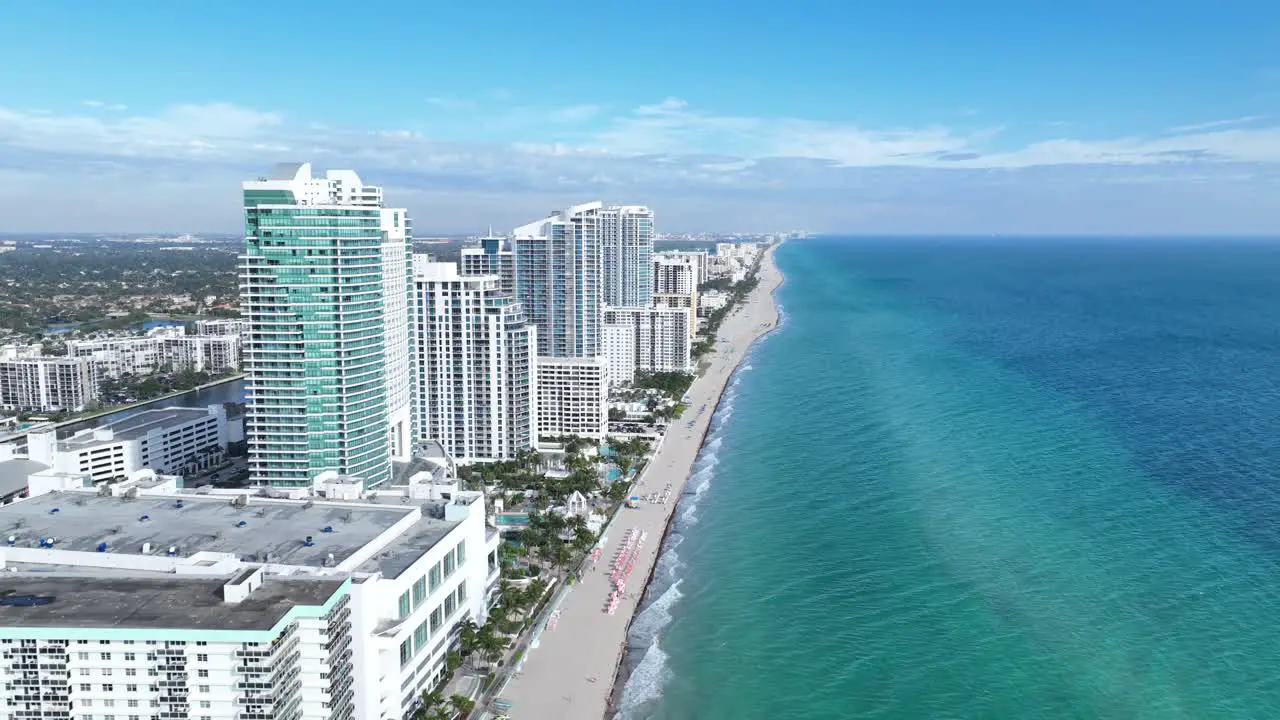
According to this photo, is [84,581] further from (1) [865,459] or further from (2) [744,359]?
(2) [744,359]

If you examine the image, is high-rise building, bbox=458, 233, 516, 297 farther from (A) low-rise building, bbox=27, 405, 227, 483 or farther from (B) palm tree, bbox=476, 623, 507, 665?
(B) palm tree, bbox=476, 623, 507, 665

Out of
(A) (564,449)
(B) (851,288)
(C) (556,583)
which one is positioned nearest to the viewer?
(C) (556,583)

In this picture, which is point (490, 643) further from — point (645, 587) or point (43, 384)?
point (43, 384)

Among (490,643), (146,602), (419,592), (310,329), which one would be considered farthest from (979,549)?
(146,602)

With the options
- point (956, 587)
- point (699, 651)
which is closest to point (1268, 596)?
point (956, 587)

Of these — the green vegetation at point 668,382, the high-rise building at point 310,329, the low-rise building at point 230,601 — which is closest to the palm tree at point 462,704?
the low-rise building at point 230,601

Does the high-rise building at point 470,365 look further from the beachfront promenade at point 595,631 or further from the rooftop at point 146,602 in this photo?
the rooftop at point 146,602
